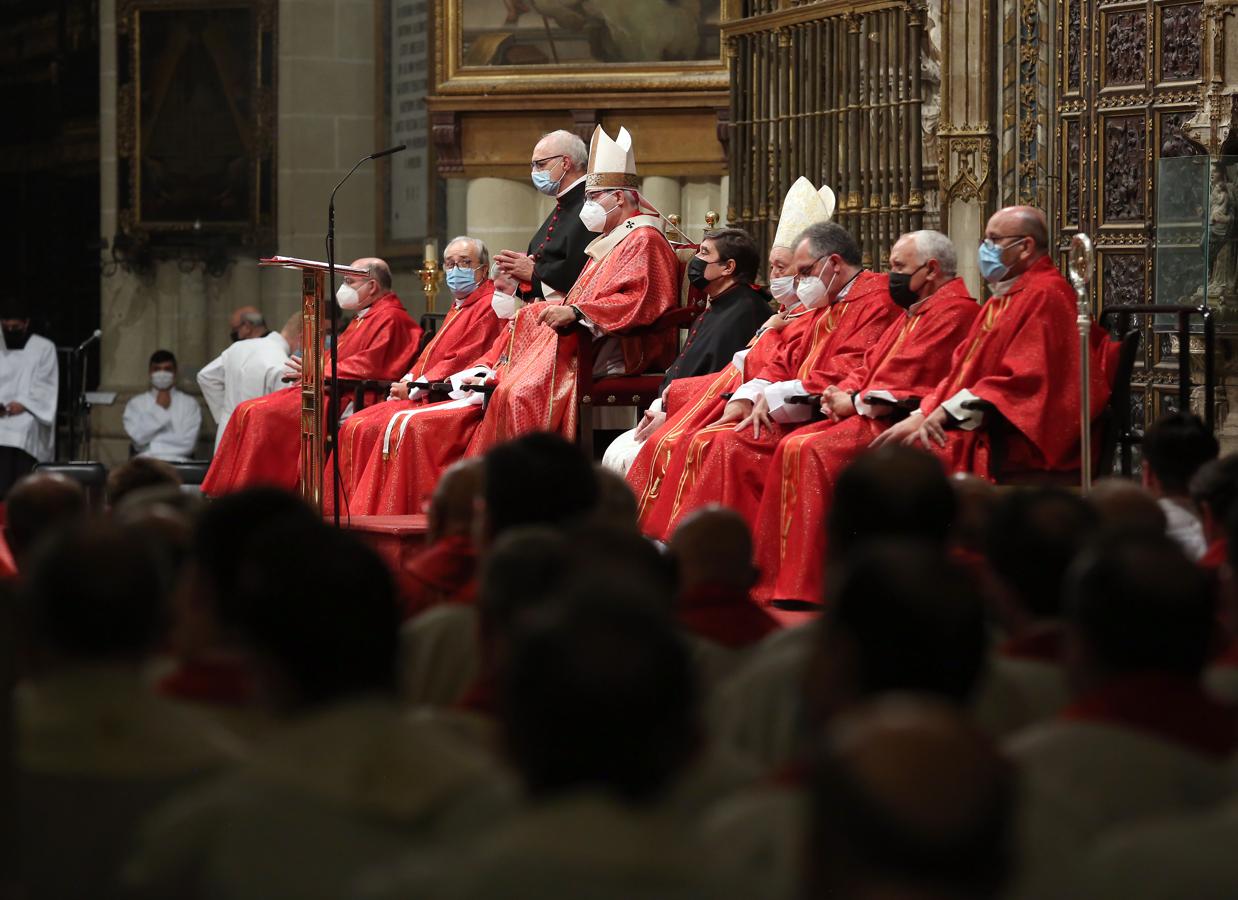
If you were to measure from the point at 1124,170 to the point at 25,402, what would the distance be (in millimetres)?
8022

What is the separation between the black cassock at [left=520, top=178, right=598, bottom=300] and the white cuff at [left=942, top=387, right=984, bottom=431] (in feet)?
9.69

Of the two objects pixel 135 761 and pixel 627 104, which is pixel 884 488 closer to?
pixel 135 761

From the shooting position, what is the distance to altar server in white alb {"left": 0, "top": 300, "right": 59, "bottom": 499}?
13.7m

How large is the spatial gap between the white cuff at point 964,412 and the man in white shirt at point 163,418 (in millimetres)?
8410

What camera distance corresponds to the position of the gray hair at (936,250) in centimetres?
814

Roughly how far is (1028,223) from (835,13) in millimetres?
3825

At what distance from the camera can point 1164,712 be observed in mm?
2570

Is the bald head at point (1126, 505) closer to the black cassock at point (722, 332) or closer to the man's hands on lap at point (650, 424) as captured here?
the man's hands on lap at point (650, 424)

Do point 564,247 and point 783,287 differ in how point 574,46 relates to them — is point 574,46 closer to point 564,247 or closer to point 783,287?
point 564,247

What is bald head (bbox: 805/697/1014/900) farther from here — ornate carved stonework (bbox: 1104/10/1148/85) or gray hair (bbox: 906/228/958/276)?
ornate carved stonework (bbox: 1104/10/1148/85)

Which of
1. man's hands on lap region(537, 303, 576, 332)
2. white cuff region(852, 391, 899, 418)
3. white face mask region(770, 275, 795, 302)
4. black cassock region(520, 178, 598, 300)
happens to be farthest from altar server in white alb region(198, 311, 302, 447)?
white cuff region(852, 391, 899, 418)

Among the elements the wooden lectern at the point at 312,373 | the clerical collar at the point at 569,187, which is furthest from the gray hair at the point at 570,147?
the wooden lectern at the point at 312,373

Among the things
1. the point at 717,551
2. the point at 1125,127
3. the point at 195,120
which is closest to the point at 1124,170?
the point at 1125,127

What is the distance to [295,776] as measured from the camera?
226cm
